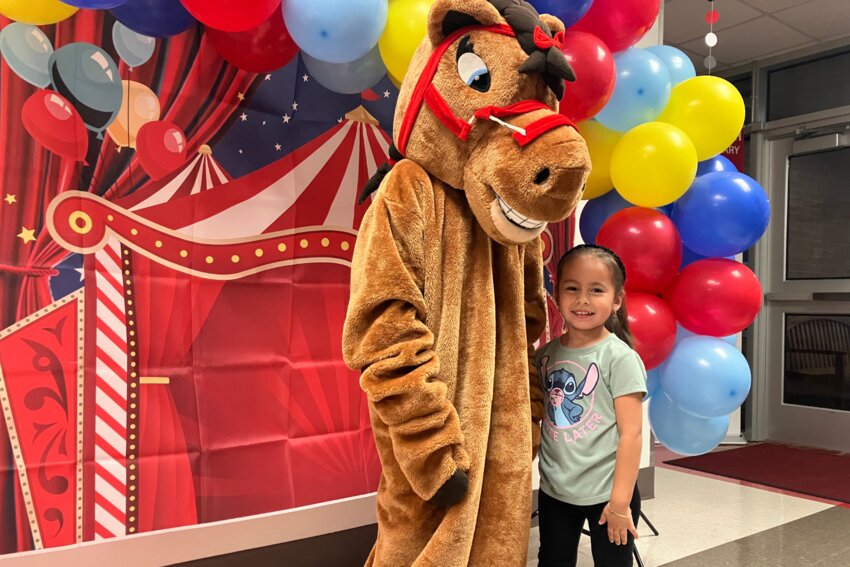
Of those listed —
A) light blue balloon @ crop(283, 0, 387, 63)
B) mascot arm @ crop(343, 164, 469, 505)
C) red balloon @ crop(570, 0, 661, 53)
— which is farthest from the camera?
red balloon @ crop(570, 0, 661, 53)

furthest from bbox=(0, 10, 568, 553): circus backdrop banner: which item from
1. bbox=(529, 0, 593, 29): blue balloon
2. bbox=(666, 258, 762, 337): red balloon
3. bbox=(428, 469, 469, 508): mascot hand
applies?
bbox=(666, 258, 762, 337): red balloon

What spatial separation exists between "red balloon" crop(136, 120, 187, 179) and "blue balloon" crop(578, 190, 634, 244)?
1.27 m

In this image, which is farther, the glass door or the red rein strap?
the glass door

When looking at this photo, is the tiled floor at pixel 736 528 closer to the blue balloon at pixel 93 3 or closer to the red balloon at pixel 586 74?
the red balloon at pixel 586 74

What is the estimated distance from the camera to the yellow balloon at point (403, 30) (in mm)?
1395

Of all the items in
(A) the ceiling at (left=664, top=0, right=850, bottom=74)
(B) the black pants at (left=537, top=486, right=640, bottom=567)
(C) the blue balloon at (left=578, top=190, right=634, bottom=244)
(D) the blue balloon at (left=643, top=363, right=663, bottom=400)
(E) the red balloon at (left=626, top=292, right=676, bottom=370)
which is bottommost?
(B) the black pants at (left=537, top=486, right=640, bottom=567)

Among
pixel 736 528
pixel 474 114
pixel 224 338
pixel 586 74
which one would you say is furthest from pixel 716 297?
pixel 224 338

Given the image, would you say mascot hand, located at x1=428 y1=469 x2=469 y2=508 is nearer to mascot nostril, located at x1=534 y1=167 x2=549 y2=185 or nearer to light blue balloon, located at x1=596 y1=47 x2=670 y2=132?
mascot nostril, located at x1=534 y1=167 x2=549 y2=185

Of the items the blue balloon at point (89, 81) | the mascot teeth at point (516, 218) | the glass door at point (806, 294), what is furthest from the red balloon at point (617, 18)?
the glass door at point (806, 294)

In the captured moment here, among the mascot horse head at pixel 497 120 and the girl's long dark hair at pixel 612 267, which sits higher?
the mascot horse head at pixel 497 120

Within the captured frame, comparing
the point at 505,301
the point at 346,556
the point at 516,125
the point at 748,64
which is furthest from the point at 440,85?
the point at 748,64

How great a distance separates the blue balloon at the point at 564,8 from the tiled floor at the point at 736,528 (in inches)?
68.6

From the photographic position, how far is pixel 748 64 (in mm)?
4523

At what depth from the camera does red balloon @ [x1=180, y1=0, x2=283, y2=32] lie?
1.26 metres
